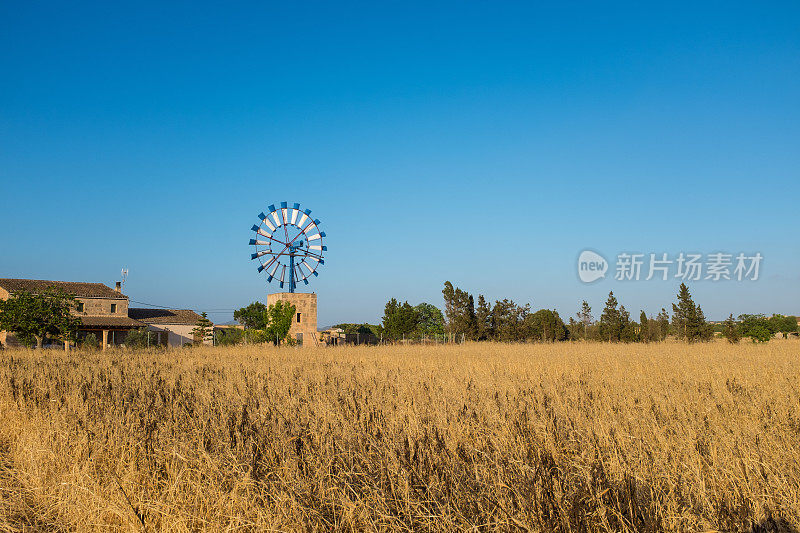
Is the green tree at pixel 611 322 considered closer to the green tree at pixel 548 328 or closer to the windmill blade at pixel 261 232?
the green tree at pixel 548 328

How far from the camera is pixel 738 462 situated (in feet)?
11.4

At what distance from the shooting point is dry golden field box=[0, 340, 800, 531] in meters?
2.76

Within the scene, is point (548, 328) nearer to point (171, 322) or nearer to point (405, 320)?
point (405, 320)

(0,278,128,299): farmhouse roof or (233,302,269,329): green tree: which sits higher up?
(0,278,128,299): farmhouse roof

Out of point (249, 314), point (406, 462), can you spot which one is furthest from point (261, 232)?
point (406, 462)

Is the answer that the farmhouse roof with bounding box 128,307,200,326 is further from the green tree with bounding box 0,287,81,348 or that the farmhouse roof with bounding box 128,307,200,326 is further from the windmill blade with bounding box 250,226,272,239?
the green tree with bounding box 0,287,81,348

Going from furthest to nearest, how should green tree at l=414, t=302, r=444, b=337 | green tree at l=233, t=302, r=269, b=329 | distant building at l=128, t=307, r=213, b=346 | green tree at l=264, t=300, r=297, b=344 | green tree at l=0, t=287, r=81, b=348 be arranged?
green tree at l=414, t=302, r=444, b=337, green tree at l=233, t=302, r=269, b=329, distant building at l=128, t=307, r=213, b=346, green tree at l=264, t=300, r=297, b=344, green tree at l=0, t=287, r=81, b=348

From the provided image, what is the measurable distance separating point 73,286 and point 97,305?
313 cm

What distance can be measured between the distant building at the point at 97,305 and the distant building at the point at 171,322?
10.4 feet

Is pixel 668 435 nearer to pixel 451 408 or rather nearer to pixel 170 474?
pixel 451 408

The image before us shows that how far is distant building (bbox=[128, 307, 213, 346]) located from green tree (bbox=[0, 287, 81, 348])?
2501 centimetres

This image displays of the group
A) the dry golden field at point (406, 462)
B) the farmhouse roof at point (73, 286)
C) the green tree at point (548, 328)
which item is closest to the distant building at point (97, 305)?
the farmhouse roof at point (73, 286)

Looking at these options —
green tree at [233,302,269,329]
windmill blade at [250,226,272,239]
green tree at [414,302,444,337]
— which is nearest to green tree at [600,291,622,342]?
windmill blade at [250,226,272,239]

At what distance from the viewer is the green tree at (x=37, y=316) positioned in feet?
81.0
